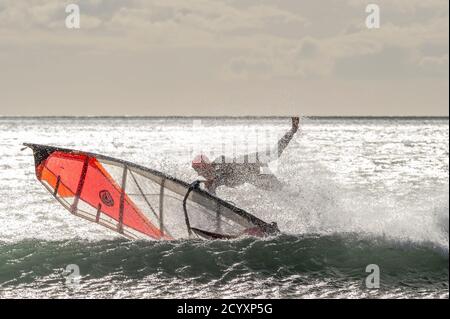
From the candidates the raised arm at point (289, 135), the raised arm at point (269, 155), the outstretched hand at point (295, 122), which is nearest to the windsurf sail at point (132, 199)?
the raised arm at point (269, 155)

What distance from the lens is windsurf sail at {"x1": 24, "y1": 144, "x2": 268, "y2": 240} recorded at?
12930mm

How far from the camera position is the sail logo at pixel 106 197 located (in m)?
14.2

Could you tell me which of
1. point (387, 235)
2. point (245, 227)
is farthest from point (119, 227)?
point (387, 235)

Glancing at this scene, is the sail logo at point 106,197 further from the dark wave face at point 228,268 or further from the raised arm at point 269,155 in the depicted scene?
the raised arm at point 269,155

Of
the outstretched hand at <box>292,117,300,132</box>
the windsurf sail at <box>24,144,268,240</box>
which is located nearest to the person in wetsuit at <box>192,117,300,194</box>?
the outstretched hand at <box>292,117,300,132</box>

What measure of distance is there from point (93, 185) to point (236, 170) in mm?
3293

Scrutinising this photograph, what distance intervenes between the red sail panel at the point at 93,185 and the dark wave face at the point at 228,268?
2.59 ft

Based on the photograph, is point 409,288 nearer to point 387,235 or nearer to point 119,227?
point 387,235

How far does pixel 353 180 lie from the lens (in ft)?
103

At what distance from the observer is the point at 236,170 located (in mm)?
13734

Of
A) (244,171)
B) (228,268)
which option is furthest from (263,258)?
(244,171)

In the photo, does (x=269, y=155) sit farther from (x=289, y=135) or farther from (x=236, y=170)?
(x=236, y=170)

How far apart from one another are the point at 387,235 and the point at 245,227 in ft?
9.44

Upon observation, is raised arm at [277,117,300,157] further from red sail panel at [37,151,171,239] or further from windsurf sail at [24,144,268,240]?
red sail panel at [37,151,171,239]
